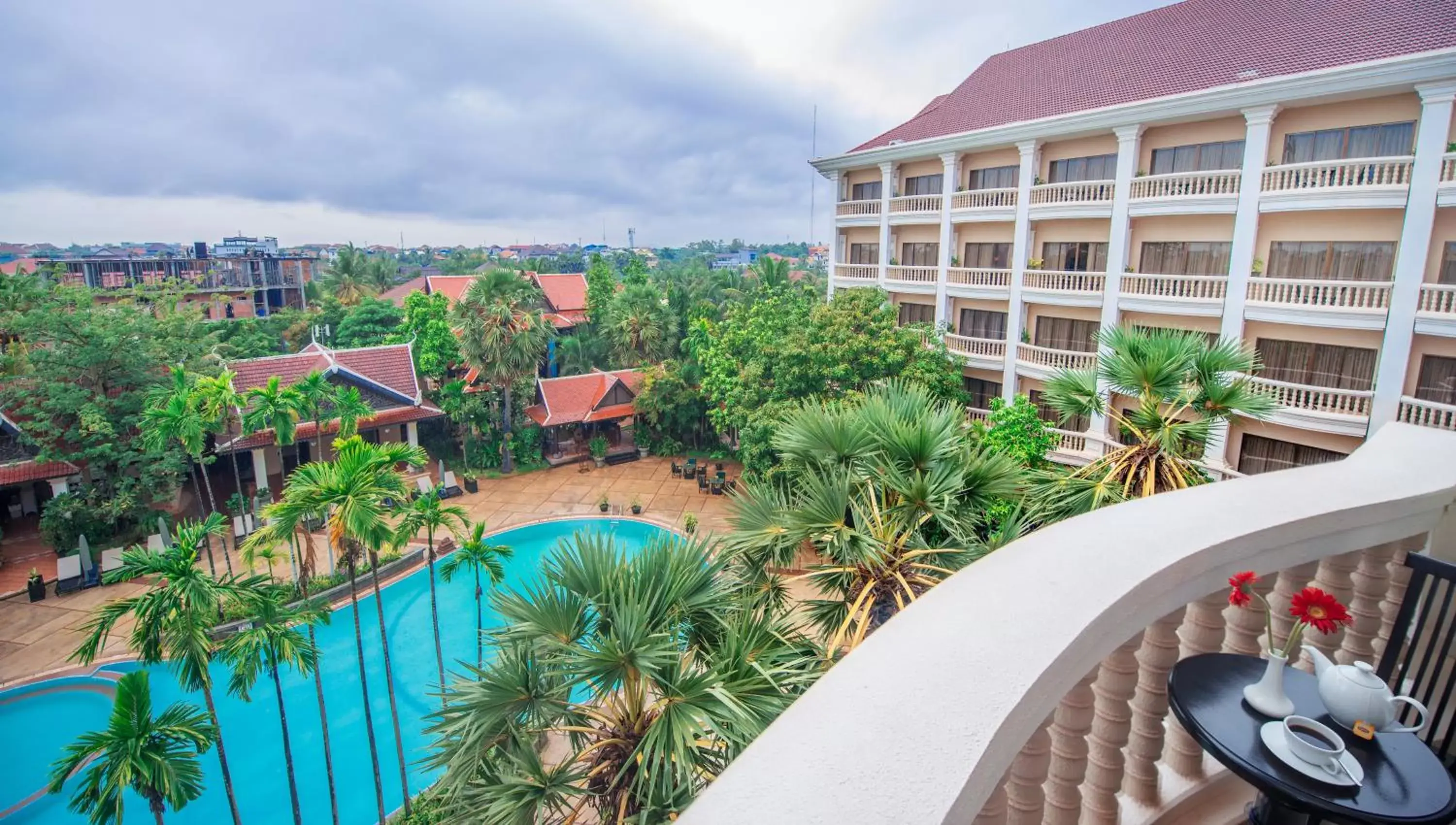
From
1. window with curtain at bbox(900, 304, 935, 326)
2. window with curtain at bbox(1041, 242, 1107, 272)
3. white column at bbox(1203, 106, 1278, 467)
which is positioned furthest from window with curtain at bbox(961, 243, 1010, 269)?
white column at bbox(1203, 106, 1278, 467)

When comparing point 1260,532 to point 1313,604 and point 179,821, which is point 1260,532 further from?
point 179,821

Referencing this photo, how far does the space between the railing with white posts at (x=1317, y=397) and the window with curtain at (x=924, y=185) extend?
10.0 metres

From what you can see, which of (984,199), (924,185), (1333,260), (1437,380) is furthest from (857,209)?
(1437,380)

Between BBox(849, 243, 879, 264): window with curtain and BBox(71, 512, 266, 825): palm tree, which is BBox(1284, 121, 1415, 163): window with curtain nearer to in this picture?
BBox(849, 243, 879, 264): window with curtain

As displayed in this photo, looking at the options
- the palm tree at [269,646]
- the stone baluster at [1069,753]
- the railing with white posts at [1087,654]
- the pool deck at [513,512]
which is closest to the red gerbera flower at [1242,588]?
the railing with white posts at [1087,654]

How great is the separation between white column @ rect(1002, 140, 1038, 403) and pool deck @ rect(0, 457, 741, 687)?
8269 millimetres

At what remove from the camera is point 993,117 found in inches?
817

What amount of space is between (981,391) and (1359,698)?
63.3 ft

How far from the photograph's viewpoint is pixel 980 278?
19812 mm

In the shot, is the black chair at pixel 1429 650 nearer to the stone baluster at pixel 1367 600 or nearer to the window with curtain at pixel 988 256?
the stone baluster at pixel 1367 600

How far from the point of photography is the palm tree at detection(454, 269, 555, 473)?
80.9 ft

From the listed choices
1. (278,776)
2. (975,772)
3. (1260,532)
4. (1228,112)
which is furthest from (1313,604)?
(1228,112)

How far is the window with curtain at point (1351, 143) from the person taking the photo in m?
13.1

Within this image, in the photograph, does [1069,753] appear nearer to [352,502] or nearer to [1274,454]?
[352,502]
